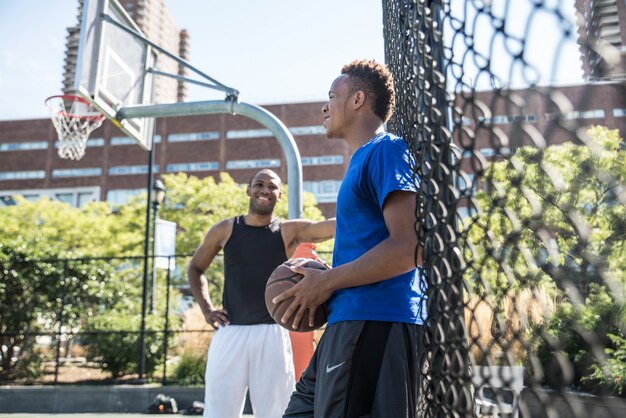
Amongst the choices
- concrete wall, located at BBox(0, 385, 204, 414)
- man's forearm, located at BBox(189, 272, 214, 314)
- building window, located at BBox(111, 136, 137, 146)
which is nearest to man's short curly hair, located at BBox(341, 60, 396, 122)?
man's forearm, located at BBox(189, 272, 214, 314)

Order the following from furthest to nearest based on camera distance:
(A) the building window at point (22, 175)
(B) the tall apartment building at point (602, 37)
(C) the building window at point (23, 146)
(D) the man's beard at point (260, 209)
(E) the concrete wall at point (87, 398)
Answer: (C) the building window at point (23, 146) < (A) the building window at point (22, 175) < (E) the concrete wall at point (87, 398) < (D) the man's beard at point (260, 209) < (B) the tall apartment building at point (602, 37)

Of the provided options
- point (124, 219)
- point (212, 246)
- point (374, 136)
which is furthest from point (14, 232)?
point (374, 136)

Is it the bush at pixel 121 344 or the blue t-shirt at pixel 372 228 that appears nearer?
the blue t-shirt at pixel 372 228

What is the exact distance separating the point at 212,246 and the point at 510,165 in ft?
12.3

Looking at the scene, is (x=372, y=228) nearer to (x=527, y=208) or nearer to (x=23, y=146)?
(x=527, y=208)

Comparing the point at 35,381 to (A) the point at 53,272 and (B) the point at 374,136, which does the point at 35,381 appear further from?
(B) the point at 374,136

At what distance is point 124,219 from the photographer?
27.2m

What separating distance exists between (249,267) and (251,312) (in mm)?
340

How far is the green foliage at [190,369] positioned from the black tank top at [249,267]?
7105 mm

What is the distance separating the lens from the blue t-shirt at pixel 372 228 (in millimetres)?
2152

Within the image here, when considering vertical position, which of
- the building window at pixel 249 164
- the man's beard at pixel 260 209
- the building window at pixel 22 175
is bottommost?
the man's beard at pixel 260 209

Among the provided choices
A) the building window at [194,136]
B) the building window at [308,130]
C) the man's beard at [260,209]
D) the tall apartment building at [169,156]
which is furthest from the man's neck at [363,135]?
the building window at [194,136]

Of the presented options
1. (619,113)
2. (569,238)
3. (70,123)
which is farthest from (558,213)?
(70,123)

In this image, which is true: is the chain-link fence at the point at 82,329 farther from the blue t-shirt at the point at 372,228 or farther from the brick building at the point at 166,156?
the brick building at the point at 166,156
